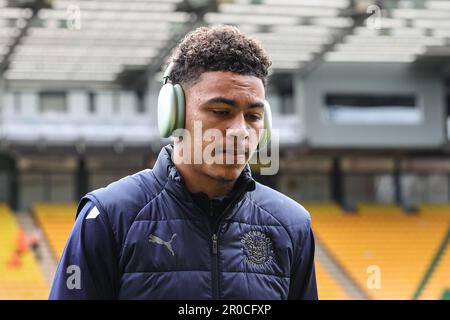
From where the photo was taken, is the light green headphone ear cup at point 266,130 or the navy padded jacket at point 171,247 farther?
the light green headphone ear cup at point 266,130

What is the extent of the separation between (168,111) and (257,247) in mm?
458

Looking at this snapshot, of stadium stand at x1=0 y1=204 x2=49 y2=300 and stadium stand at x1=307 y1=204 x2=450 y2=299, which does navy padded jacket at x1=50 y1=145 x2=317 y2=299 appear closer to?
stadium stand at x1=0 y1=204 x2=49 y2=300

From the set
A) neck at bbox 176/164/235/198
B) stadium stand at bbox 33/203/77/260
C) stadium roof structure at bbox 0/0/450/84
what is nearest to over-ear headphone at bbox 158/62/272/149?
neck at bbox 176/164/235/198

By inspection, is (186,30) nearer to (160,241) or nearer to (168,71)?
(168,71)

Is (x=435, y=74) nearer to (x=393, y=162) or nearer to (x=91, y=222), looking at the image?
(x=393, y=162)

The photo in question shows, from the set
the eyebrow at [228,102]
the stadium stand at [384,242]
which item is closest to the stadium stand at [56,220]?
the stadium stand at [384,242]

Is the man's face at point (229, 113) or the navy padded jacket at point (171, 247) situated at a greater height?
the man's face at point (229, 113)

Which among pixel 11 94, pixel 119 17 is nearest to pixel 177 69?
pixel 119 17

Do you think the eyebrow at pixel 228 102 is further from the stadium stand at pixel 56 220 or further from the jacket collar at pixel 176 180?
the stadium stand at pixel 56 220

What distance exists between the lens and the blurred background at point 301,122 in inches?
983

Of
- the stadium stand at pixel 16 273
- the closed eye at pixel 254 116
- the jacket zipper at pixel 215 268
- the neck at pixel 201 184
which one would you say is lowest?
the stadium stand at pixel 16 273

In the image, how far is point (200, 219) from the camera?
2621 millimetres

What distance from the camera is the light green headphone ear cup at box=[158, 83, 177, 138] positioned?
2.62 metres

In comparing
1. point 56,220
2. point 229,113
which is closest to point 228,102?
point 229,113
